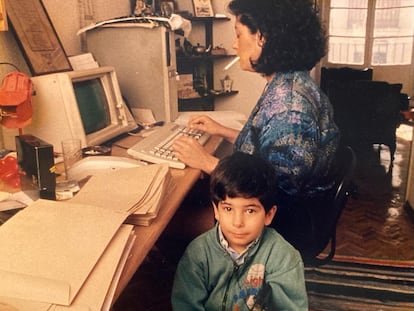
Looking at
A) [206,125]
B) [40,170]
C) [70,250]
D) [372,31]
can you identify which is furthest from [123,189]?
[372,31]

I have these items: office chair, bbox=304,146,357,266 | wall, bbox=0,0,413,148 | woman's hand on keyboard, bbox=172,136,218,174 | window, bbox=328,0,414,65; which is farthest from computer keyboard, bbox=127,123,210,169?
window, bbox=328,0,414,65

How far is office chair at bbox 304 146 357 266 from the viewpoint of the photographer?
1449 mm

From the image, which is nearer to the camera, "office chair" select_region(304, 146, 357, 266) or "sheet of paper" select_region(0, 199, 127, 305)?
"sheet of paper" select_region(0, 199, 127, 305)

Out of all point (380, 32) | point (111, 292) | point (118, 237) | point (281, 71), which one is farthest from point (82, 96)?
point (380, 32)

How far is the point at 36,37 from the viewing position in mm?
1765

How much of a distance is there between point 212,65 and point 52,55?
2011 mm

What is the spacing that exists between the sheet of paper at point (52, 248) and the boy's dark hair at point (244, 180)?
1.33ft

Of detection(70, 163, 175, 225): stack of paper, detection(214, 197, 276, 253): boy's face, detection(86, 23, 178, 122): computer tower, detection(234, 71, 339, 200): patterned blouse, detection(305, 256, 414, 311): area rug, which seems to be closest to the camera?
detection(70, 163, 175, 225): stack of paper

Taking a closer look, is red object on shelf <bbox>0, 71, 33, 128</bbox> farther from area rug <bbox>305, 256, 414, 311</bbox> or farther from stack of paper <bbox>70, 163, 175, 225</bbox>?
area rug <bbox>305, 256, 414, 311</bbox>

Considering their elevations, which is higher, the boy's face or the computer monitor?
the computer monitor

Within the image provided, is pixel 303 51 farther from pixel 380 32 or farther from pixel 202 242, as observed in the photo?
pixel 380 32

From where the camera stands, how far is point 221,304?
129 cm

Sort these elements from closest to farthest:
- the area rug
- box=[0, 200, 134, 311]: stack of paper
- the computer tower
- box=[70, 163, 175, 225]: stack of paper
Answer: box=[0, 200, 134, 311]: stack of paper, box=[70, 163, 175, 225]: stack of paper, the computer tower, the area rug

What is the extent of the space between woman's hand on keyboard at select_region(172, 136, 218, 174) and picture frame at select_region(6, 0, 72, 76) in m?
0.62
